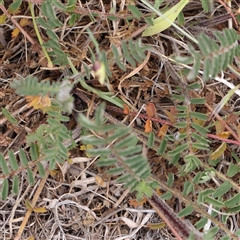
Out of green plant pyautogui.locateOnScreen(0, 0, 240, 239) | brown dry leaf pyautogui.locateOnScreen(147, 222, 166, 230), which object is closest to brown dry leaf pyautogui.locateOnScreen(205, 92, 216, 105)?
green plant pyautogui.locateOnScreen(0, 0, 240, 239)

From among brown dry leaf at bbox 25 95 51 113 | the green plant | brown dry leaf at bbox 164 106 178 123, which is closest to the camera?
the green plant

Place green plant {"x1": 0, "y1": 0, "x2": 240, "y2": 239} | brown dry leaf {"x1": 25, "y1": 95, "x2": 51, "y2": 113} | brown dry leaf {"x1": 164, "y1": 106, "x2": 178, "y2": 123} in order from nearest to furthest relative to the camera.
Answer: green plant {"x1": 0, "y1": 0, "x2": 240, "y2": 239} < brown dry leaf {"x1": 25, "y1": 95, "x2": 51, "y2": 113} < brown dry leaf {"x1": 164, "y1": 106, "x2": 178, "y2": 123}

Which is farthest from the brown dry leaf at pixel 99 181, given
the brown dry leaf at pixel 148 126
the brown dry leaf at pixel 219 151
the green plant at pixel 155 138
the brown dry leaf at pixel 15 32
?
the brown dry leaf at pixel 15 32

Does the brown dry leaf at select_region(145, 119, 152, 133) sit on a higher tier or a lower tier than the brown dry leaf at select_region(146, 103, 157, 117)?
lower

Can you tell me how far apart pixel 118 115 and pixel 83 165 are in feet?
0.62

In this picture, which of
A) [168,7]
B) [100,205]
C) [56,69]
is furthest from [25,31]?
[100,205]

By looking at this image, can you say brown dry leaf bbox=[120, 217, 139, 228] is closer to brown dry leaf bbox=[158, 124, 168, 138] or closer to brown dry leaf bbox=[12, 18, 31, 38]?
brown dry leaf bbox=[158, 124, 168, 138]

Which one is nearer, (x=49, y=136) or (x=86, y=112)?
(x=49, y=136)

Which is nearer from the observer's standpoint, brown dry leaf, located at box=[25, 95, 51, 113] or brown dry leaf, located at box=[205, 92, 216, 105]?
brown dry leaf, located at box=[25, 95, 51, 113]

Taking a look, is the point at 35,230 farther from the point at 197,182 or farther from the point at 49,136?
the point at 197,182

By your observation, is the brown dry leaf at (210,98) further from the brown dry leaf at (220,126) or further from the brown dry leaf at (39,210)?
the brown dry leaf at (39,210)

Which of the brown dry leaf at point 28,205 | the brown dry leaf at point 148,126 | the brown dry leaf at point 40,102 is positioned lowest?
the brown dry leaf at point 28,205

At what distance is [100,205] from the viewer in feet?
4.22

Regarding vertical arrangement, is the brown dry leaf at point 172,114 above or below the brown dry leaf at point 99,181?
above
